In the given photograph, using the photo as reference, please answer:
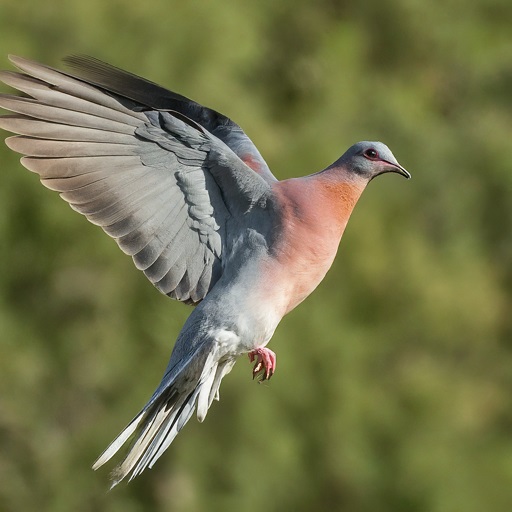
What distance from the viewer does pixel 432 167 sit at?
19547mm

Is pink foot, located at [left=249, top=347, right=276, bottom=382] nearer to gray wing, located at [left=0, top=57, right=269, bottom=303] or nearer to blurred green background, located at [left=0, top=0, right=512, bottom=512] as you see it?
gray wing, located at [left=0, top=57, right=269, bottom=303]

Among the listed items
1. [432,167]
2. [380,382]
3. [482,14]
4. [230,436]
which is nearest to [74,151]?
[230,436]

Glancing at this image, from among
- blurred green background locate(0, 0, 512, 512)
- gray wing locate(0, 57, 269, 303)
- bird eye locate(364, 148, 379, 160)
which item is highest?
bird eye locate(364, 148, 379, 160)

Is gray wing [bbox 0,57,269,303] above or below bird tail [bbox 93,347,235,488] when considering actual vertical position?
above

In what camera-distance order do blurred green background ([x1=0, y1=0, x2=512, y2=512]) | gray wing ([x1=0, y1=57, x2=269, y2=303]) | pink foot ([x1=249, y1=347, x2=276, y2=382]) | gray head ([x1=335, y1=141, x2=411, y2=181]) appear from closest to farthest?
gray wing ([x1=0, y1=57, x2=269, y2=303]) < pink foot ([x1=249, y1=347, x2=276, y2=382]) < gray head ([x1=335, y1=141, x2=411, y2=181]) < blurred green background ([x1=0, y1=0, x2=512, y2=512])

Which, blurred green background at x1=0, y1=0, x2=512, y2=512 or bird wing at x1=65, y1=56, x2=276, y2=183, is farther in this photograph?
blurred green background at x1=0, y1=0, x2=512, y2=512

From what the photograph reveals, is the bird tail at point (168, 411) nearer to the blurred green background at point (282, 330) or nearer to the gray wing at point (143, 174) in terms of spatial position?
the gray wing at point (143, 174)

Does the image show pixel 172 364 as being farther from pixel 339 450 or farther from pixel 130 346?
pixel 339 450

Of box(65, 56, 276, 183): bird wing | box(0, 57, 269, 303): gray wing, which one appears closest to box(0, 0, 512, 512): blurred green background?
box(65, 56, 276, 183): bird wing

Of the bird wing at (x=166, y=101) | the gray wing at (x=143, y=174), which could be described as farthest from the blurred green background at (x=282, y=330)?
the gray wing at (x=143, y=174)

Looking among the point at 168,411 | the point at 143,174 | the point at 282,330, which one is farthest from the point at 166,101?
the point at 282,330

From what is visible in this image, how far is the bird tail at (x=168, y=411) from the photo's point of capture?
207 inches

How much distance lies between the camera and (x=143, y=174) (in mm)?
5383

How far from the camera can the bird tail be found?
207 inches
